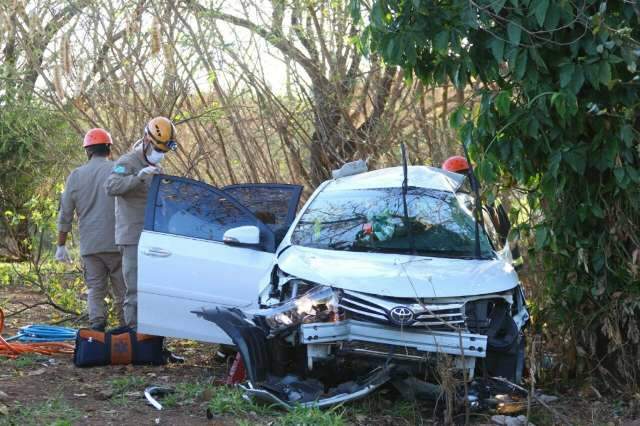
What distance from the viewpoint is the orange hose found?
8.10 m

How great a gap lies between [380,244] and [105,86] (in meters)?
5.60

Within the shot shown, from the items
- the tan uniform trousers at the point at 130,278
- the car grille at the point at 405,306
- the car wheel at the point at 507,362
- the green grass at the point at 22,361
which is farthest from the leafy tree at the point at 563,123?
the green grass at the point at 22,361

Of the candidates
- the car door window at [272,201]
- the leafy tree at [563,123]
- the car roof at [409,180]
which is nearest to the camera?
the leafy tree at [563,123]

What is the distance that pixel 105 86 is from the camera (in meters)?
11.3

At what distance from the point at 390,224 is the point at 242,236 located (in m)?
1.14

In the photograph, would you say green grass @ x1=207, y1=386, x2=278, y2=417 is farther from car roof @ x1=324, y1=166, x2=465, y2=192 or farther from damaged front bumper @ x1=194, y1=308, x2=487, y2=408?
car roof @ x1=324, y1=166, x2=465, y2=192

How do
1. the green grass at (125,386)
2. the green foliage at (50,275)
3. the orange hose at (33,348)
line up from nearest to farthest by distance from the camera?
the green grass at (125,386) → the orange hose at (33,348) → the green foliage at (50,275)

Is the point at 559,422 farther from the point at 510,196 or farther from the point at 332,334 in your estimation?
the point at 510,196

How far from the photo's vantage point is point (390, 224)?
7.03m

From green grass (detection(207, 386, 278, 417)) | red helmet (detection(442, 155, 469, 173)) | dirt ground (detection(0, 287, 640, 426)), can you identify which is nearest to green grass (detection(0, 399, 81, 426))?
dirt ground (detection(0, 287, 640, 426))

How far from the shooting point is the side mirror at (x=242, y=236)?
7203mm

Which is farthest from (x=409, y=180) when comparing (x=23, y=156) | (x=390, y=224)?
(x=23, y=156)

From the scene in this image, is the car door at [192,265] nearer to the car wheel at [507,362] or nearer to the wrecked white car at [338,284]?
the wrecked white car at [338,284]

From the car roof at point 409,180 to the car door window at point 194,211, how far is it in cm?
81
